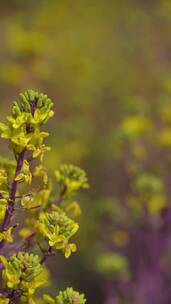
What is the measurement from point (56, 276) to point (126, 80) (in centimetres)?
206

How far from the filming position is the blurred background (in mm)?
2926

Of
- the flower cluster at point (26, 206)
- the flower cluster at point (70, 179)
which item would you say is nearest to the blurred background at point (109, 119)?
the flower cluster at point (70, 179)

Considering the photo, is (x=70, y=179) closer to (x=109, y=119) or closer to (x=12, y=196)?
(x=12, y=196)

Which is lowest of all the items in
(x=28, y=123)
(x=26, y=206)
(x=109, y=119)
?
(x=26, y=206)

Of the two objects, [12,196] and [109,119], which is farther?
A: [109,119]

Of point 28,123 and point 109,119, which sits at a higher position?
point 109,119

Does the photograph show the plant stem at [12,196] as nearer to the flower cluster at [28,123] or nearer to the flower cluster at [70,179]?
the flower cluster at [28,123]

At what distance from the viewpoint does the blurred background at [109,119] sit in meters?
2.93

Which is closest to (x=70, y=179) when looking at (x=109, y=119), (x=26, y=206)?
(x=26, y=206)

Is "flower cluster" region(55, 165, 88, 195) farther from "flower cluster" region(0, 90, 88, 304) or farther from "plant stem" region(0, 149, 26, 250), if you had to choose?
"plant stem" region(0, 149, 26, 250)

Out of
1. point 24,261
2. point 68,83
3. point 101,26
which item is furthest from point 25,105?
point 101,26

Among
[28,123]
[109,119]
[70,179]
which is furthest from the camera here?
[109,119]

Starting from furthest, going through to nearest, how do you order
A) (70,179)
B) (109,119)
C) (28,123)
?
1. (109,119)
2. (70,179)
3. (28,123)

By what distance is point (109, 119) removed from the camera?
4.67 m
